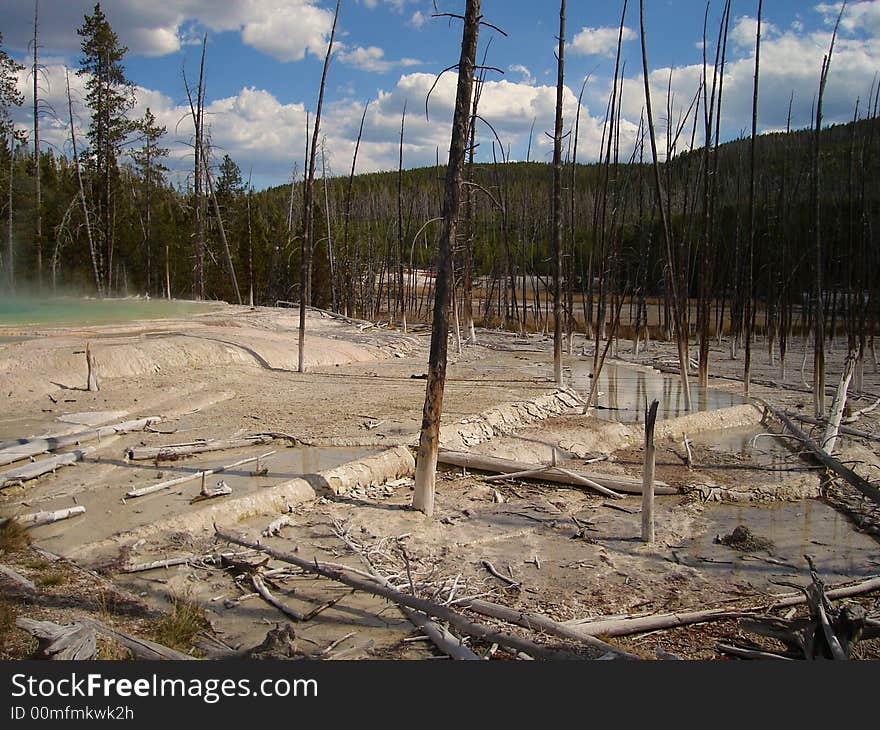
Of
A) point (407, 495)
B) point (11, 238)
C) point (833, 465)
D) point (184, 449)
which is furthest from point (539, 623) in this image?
point (11, 238)

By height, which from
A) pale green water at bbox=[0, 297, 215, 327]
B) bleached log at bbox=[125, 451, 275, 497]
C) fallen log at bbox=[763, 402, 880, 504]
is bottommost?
bleached log at bbox=[125, 451, 275, 497]

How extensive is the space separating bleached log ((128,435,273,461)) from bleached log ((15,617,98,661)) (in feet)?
13.9

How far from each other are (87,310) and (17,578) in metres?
16.2

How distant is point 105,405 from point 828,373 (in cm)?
1459

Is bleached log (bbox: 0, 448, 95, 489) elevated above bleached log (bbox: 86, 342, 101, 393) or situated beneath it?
situated beneath

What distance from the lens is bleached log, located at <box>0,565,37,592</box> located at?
15.7ft

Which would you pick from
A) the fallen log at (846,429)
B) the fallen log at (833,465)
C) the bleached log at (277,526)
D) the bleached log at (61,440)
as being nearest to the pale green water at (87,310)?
the bleached log at (61,440)

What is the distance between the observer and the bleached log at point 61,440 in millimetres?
7559

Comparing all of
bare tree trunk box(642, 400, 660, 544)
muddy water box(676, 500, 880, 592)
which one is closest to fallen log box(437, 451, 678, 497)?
muddy water box(676, 500, 880, 592)

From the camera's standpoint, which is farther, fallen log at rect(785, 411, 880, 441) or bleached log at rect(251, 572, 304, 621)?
fallen log at rect(785, 411, 880, 441)

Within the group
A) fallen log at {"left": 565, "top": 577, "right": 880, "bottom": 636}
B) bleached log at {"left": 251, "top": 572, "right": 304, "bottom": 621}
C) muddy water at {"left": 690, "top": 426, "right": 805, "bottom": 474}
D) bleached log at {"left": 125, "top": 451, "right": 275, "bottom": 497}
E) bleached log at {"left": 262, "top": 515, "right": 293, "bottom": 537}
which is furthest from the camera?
muddy water at {"left": 690, "top": 426, "right": 805, "bottom": 474}

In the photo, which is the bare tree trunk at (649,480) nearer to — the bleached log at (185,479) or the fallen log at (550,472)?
the fallen log at (550,472)

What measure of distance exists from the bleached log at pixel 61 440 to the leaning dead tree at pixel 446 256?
404 cm

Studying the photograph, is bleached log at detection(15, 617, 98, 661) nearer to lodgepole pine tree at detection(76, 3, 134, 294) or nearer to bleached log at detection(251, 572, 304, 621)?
bleached log at detection(251, 572, 304, 621)
